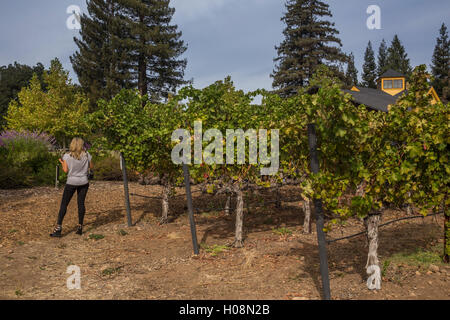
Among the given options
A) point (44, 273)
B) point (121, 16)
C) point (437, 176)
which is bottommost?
point (44, 273)

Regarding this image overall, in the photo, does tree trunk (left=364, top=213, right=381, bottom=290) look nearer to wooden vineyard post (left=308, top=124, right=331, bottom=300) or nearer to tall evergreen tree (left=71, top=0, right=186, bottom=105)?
wooden vineyard post (left=308, top=124, right=331, bottom=300)

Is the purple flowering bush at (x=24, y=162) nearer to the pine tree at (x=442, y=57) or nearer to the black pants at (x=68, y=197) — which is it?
the black pants at (x=68, y=197)

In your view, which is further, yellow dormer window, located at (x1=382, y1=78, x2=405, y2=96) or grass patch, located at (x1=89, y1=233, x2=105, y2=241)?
yellow dormer window, located at (x1=382, y1=78, x2=405, y2=96)

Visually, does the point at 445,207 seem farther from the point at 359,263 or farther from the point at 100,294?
the point at 100,294

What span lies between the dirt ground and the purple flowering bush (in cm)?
318

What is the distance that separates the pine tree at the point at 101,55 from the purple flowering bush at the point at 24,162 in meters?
19.0

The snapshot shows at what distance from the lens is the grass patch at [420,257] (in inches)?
186

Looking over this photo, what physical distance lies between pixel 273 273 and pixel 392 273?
148cm

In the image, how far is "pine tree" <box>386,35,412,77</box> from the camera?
62.0 meters

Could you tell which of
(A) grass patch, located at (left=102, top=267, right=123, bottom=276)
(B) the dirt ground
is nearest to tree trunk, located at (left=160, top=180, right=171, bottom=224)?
(B) the dirt ground

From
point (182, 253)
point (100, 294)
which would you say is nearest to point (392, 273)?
point (182, 253)

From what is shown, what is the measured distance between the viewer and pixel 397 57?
206 feet

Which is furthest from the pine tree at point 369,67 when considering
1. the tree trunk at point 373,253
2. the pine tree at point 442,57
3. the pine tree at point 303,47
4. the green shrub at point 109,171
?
the tree trunk at point 373,253

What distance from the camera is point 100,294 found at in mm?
Answer: 4277
